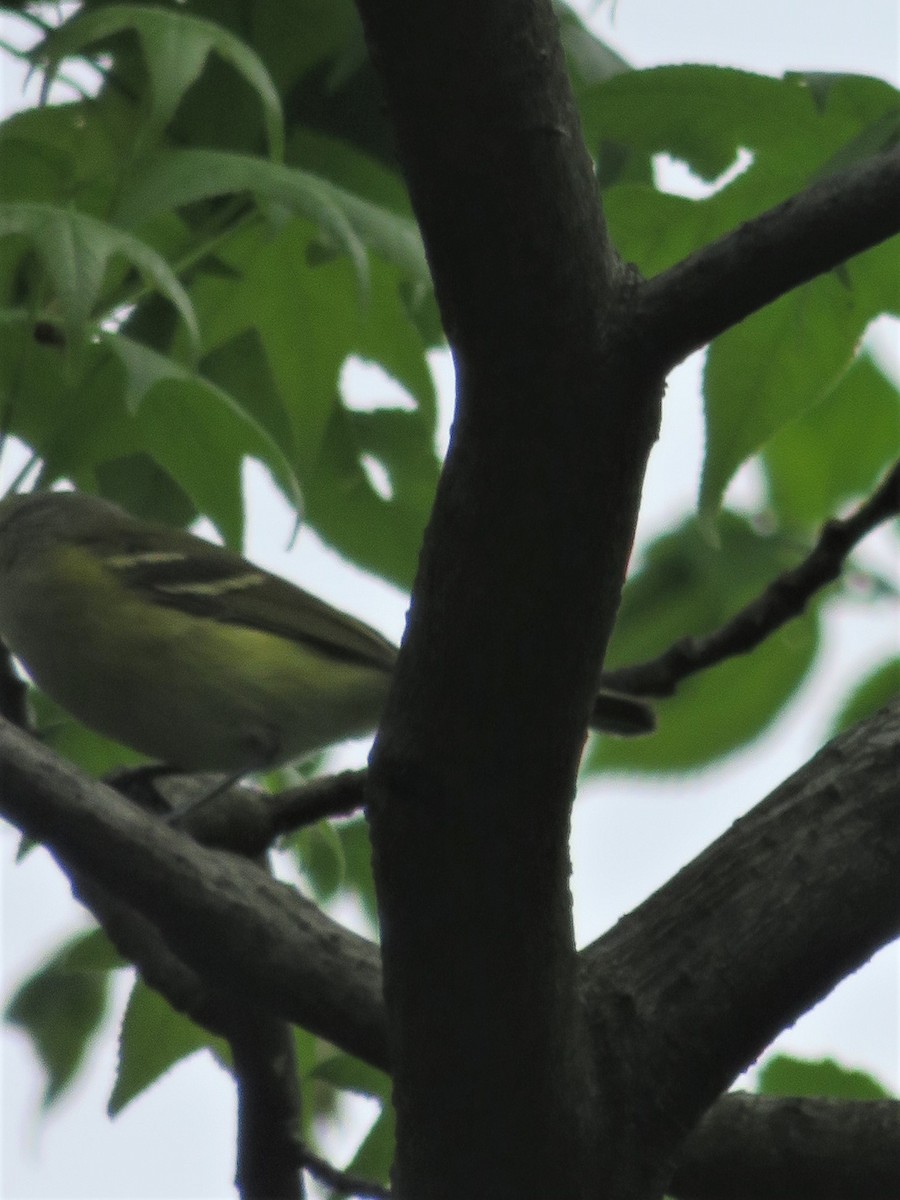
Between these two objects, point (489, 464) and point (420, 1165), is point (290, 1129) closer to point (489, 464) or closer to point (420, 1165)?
point (420, 1165)

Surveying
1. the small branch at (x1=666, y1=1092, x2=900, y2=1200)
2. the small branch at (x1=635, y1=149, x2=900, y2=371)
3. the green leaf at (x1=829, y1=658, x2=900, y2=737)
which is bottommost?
the small branch at (x1=666, y1=1092, x2=900, y2=1200)

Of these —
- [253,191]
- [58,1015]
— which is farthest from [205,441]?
[58,1015]

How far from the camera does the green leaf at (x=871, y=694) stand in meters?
3.90

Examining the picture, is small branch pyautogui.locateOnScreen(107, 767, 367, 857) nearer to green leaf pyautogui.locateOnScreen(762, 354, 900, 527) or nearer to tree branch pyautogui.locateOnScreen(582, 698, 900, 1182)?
tree branch pyautogui.locateOnScreen(582, 698, 900, 1182)

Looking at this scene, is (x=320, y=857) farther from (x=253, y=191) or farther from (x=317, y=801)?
(x=253, y=191)

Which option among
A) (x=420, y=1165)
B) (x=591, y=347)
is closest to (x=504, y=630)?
(x=591, y=347)

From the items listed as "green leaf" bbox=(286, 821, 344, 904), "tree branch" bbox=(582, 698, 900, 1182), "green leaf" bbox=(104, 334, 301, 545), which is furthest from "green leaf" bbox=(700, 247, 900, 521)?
"green leaf" bbox=(286, 821, 344, 904)

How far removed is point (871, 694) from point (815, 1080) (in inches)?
42.7

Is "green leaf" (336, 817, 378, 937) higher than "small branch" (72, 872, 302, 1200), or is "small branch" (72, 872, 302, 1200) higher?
Result: "green leaf" (336, 817, 378, 937)

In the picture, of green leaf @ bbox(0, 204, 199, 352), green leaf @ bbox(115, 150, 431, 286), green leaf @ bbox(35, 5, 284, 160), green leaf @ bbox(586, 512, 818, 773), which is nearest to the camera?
green leaf @ bbox(0, 204, 199, 352)

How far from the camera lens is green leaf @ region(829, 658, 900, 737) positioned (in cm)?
390

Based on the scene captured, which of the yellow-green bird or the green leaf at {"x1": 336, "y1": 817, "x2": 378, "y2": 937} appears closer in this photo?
the green leaf at {"x1": 336, "y1": 817, "x2": 378, "y2": 937}

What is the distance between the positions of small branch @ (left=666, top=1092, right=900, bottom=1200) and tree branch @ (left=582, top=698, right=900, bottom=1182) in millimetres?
315

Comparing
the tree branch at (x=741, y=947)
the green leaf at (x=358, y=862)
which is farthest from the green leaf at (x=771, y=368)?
the green leaf at (x=358, y=862)
